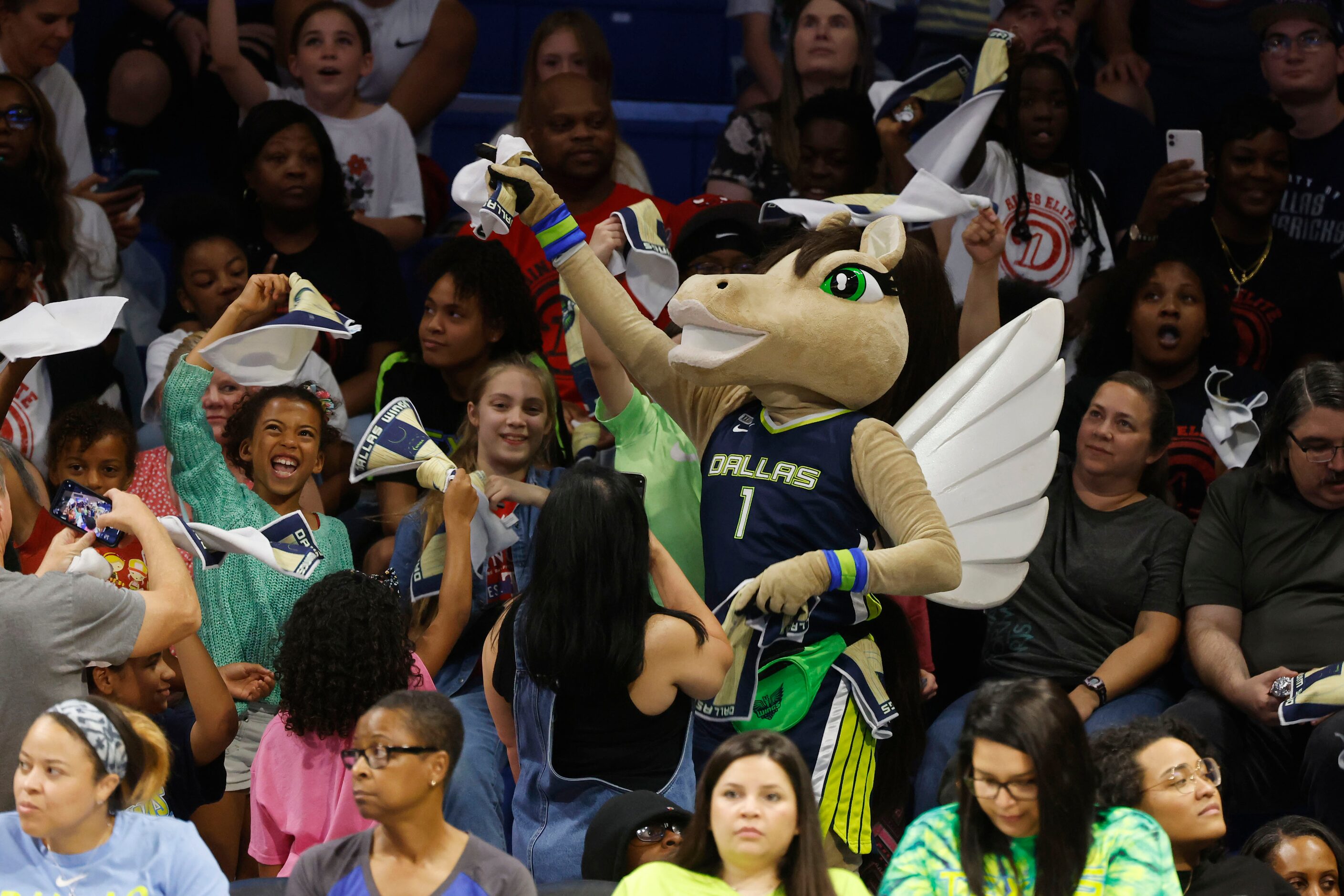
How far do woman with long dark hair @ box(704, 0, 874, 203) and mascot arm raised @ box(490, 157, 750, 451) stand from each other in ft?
6.40

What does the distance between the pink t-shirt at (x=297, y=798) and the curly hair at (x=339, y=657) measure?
39 mm

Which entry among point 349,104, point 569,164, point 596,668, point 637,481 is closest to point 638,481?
point 637,481

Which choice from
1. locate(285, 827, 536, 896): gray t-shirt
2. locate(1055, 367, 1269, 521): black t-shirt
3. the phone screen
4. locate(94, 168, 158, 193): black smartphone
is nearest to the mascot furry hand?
the phone screen

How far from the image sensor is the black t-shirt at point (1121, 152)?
5.34 meters

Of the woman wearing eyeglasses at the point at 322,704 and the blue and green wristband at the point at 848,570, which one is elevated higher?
the blue and green wristband at the point at 848,570

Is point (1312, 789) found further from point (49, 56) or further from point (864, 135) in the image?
point (49, 56)

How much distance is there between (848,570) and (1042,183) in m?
2.40

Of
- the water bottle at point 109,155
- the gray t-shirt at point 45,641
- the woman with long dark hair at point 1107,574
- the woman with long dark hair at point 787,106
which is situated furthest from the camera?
the water bottle at point 109,155

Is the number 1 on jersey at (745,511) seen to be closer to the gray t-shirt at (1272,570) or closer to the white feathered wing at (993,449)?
the white feathered wing at (993,449)

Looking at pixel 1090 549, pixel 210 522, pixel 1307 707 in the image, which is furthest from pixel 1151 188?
pixel 210 522

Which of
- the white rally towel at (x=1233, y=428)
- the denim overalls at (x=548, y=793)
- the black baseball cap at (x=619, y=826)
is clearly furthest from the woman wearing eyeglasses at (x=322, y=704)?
the white rally towel at (x=1233, y=428)

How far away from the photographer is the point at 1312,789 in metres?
3.60

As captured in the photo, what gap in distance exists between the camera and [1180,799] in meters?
2.90

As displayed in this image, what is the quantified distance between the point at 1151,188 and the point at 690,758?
8.73ft
